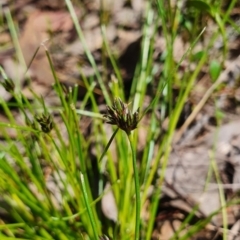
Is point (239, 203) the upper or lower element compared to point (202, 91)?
lower

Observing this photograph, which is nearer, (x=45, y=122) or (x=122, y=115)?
(x=122, y=115)

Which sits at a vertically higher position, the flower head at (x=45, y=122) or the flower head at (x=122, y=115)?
the flower head at (x=122, y=115)

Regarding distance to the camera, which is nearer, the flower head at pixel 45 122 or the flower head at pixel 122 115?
the flower head at pixel 122 115

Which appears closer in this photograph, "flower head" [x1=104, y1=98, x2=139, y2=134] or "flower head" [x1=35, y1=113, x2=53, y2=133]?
"flower head" [x1=104, y1=98, x2=139, y2=134]

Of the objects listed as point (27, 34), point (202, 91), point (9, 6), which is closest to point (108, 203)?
point (202, 91)

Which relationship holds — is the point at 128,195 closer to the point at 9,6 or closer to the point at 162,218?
the point at 162,218

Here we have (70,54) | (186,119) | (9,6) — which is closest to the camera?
(186,119)

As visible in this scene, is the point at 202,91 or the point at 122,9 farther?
the point at 122,9

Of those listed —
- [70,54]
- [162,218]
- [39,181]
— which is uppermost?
[70,54]

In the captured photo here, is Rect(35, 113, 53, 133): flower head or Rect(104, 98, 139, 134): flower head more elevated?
Rect(104, 98, 139, 134): flower head

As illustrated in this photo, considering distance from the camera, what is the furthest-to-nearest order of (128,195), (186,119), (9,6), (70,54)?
(9,6) < (70,54) < (186,119) < (128,195)
